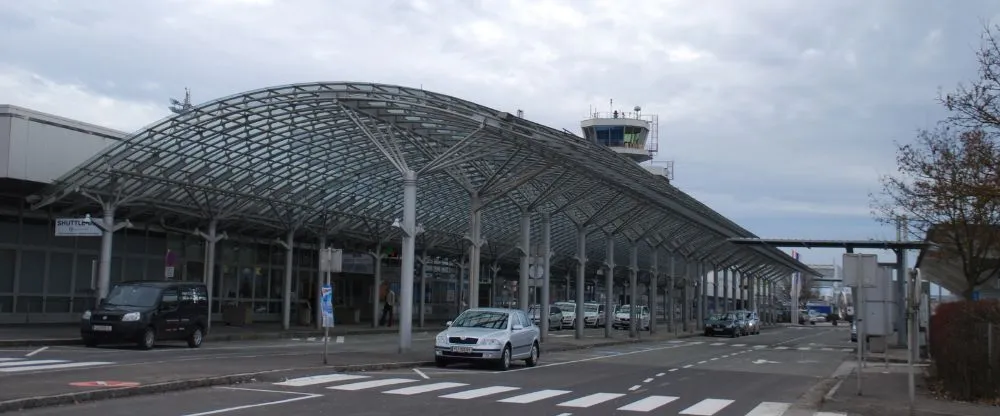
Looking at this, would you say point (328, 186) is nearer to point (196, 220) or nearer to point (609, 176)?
point (196, 220)

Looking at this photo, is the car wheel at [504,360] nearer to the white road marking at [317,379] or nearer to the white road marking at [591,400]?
the white road marking at [317,379]

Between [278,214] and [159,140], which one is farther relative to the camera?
[278,214]

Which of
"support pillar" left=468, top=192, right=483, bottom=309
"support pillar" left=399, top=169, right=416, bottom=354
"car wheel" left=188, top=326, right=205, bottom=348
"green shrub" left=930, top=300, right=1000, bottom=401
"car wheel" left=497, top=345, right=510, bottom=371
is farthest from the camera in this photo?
"support pillar" left=468, top=192, right=483, bottom=309

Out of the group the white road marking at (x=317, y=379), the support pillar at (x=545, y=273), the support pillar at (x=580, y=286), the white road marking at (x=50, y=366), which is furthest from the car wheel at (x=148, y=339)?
the support pillar at (x=580, y=286)

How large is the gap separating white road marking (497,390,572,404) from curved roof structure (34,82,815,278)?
10.7 metres

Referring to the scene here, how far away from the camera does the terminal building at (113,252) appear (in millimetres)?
29953

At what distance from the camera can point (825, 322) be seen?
12375cm

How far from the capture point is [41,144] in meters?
30.0

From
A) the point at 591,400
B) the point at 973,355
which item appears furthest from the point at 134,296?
the point at 973,355

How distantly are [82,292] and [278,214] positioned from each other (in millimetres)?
8099

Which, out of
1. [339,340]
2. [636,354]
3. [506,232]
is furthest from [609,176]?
[506,232]

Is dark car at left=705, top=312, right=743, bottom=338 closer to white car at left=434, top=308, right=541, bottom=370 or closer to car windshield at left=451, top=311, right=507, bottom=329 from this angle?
white car at left=434, top=308, right=541, bottom=370

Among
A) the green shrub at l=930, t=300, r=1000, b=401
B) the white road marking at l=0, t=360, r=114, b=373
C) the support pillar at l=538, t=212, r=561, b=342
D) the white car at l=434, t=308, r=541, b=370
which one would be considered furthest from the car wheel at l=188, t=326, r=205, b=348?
the green shrub at l=930, t=300, r=1000, b=401

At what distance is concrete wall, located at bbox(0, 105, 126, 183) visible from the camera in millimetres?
28906
